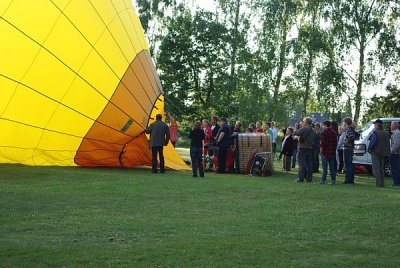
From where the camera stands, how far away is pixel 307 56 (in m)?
40.4

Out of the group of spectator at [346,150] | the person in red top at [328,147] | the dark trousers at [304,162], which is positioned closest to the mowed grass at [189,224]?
the group of spectator at [346,150]

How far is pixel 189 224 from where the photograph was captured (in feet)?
24.4

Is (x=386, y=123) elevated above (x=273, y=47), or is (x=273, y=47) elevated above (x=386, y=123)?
(x=273, y=47)

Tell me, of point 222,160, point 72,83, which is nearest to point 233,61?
point 222,160

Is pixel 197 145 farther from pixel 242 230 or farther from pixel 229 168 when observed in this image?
pixel 242 230

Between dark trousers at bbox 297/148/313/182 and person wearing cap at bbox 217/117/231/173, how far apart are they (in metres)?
2.31

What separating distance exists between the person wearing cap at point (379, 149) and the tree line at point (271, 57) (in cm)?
2438

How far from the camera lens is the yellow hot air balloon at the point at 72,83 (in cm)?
1236

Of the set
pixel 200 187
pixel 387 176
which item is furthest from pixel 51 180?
pixel 387 176

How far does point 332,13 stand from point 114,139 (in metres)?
26.6

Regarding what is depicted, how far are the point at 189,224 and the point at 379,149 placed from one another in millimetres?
7354

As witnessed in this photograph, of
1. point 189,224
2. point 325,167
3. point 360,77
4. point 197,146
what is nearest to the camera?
point 189,224

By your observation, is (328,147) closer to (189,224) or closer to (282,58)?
(189,224)

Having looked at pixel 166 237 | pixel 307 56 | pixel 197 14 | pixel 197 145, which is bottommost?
pixel 166 237
